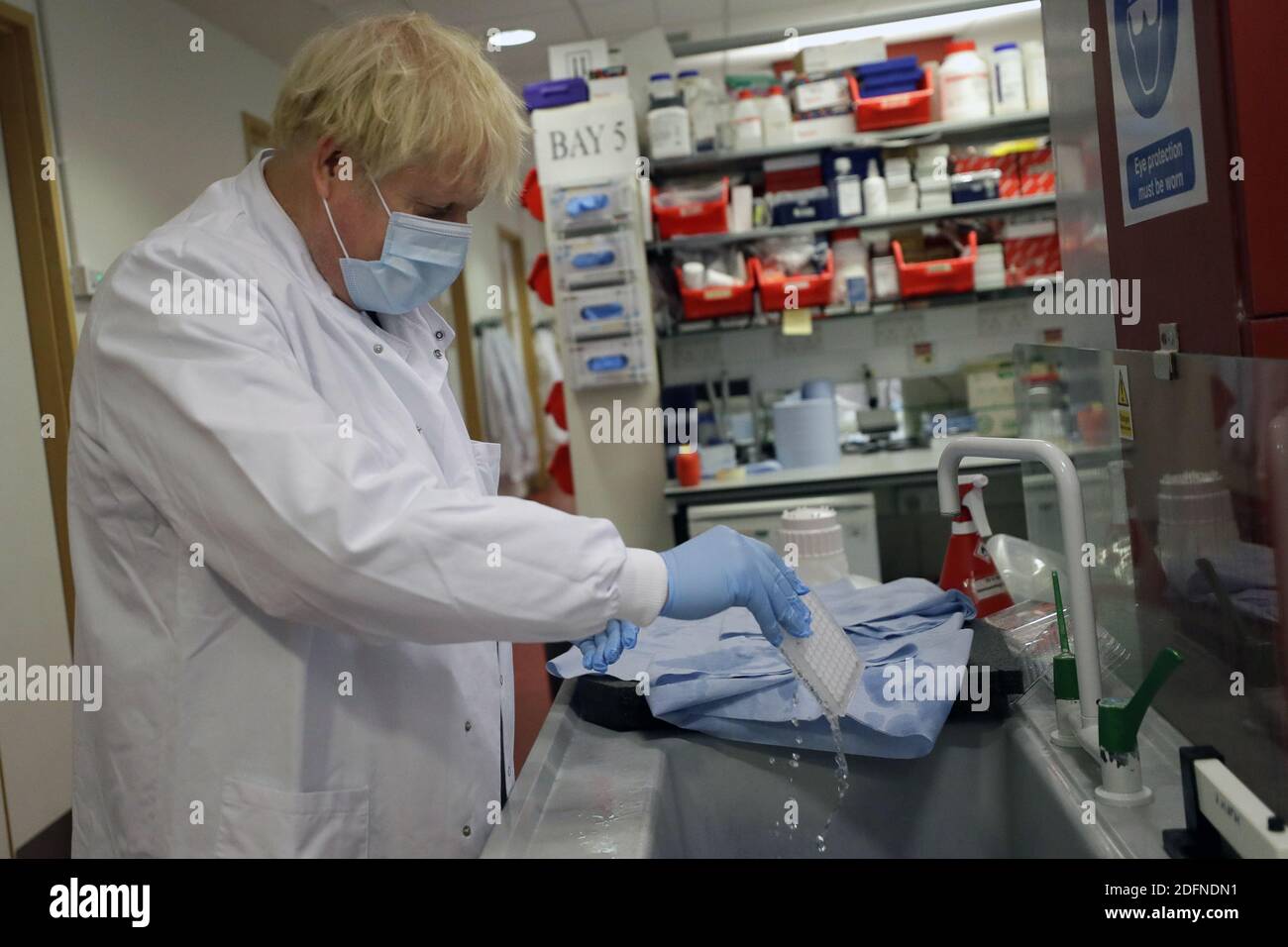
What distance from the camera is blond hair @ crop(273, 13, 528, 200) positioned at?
Result: 1213 mm

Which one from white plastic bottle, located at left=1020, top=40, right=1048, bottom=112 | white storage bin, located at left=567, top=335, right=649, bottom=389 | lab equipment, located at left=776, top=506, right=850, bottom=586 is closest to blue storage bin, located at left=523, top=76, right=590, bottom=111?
white storage bin, located at left=567, top=335, right=649, bottom=389

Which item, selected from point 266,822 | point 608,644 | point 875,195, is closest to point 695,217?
point 875,195

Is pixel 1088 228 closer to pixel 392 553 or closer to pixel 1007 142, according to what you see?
pixel 392 553

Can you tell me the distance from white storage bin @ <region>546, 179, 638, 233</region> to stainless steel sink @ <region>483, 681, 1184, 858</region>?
108 inches

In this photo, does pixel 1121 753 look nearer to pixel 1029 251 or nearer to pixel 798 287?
pixel 798 287

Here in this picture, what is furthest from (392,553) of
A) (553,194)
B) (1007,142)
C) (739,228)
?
(1007,142)

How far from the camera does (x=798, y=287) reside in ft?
14.1

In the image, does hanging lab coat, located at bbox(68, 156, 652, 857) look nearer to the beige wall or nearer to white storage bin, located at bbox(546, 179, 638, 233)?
the beige wall

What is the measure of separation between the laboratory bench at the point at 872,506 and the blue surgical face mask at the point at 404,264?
262cm

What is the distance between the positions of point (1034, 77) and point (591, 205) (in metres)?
1.89

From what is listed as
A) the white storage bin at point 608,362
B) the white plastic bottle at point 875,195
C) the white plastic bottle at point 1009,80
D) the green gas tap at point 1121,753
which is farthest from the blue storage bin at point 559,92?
the green gas tap at point 1121,753

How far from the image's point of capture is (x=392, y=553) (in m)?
1.02

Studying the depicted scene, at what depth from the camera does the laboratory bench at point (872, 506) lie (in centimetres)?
394
